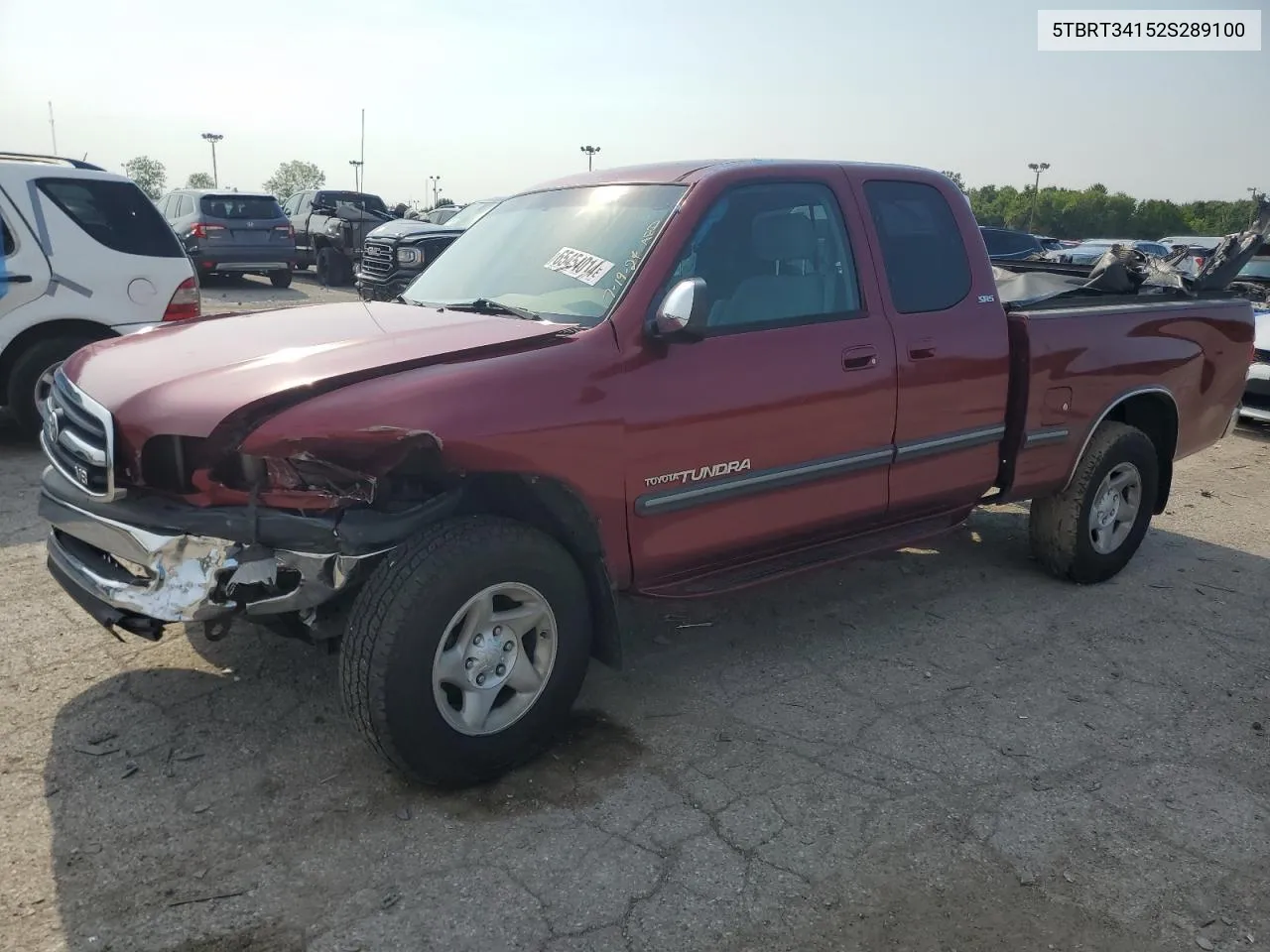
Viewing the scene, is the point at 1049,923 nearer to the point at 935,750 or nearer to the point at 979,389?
the point at 935,750

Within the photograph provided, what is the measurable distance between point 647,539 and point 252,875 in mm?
1613

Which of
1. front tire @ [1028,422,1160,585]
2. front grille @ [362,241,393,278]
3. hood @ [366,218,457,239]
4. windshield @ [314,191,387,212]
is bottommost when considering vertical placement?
front tire @ [1028,422,1160,585]

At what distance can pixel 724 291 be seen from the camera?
3705mm

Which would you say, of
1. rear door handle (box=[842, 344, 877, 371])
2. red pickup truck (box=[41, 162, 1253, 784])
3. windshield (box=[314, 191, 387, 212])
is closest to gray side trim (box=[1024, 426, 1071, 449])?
red pickup truck (box=[41, 162, 1253, 784])

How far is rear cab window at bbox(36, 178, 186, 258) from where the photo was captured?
21.9 ft

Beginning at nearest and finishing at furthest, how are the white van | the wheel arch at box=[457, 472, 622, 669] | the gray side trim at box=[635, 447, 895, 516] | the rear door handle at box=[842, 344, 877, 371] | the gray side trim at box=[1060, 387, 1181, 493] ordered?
the wheel arch at box=[457, 472, 622, 669], the gray side trim at box=[635, 447, 895, 516], the rear door handle at box=[842, 344, 877, 371], the gray side trim at box=[1060, 387, 1181, 493], the white van

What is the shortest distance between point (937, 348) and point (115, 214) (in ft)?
18.7

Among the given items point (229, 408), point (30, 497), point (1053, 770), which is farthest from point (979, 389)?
point (30, 497)

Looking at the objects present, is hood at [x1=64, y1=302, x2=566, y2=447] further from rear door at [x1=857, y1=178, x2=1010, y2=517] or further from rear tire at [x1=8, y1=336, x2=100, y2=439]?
rear tire at [x1=8, y1=336, x2=100, y2=439]

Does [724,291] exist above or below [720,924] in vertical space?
above

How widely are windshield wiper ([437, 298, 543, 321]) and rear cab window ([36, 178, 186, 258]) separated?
4.13 meters

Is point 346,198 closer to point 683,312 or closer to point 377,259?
point 377,259

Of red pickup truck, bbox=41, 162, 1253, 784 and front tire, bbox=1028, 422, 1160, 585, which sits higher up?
red pickup truck, bbox=41, 162, 1253, 784

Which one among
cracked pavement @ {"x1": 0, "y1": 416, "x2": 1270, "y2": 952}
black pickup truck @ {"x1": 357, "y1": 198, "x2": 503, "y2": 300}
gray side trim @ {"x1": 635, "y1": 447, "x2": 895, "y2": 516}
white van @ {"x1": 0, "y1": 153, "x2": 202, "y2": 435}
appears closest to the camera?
cracked pavement @ {"x1": 0, "y1": 416, "x2": 1270, "y2": 952}
